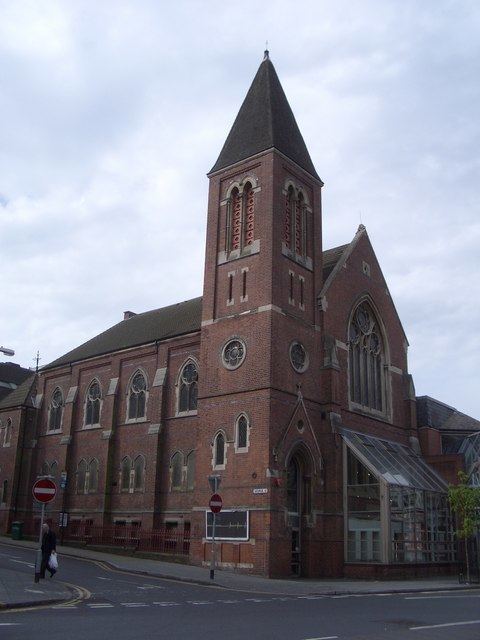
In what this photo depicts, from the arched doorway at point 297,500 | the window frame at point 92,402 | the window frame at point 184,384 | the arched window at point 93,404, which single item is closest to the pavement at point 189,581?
the arched doorway at point 297,500

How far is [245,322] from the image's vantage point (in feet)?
99.6

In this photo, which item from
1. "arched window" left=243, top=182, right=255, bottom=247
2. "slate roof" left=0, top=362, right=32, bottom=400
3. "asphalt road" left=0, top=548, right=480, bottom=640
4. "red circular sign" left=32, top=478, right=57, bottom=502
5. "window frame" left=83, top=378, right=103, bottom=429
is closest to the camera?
"asphalt road" left=0, top=548, right=480, bottom=640

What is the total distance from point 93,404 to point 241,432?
14.6m

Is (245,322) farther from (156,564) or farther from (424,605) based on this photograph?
(424,605)

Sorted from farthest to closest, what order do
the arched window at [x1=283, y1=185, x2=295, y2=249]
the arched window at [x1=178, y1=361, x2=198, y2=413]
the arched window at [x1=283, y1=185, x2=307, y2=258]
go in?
the arched window at [x1=178, y1=361, x2=198, y2=413] → the arched window at [x1=283, y1=185, x2=307, y2=258] → the arched window at [x1=283, y1=185, x2=295, y2=249]

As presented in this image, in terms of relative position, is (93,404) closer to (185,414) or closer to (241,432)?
(185,414)

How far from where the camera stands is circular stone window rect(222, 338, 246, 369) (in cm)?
2994

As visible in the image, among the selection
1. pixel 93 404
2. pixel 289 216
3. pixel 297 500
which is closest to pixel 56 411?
pixel 93 404

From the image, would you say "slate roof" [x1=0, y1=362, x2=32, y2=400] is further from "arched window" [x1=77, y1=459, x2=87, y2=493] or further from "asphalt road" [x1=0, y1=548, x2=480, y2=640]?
"asphalt road" [x1=0, y1=548, x2=480, y2=640]

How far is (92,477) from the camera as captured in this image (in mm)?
38625

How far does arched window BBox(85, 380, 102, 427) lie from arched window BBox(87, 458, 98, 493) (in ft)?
7.62

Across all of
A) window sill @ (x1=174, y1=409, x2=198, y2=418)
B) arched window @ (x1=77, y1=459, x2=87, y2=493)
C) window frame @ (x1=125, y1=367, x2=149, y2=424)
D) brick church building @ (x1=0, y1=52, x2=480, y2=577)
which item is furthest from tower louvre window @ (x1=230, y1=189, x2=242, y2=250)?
arched window @ (x1=77, y1=459, x2=87, y2=493)

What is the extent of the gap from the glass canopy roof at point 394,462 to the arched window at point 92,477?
14.7 meters

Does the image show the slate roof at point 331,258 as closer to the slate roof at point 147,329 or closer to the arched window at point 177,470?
the slate roof at point 147,329
